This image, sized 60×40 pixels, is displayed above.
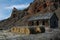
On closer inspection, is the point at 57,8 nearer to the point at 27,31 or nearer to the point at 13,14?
the point at 13,14

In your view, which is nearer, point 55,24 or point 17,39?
point 17,39

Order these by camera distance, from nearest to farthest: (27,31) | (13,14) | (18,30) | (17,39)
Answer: (17,39)
(27,31)
(18,30)
(13,14)

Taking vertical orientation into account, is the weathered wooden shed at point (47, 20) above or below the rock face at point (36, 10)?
below

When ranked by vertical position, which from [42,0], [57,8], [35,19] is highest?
[42,0]

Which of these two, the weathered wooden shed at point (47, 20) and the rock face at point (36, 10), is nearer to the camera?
the weathered wooden shed at point (47, 20)

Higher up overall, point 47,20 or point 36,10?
point 36,10

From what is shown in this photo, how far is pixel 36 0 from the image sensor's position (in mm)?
118250

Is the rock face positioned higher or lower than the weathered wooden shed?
higher

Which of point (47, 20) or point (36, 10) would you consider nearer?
point (47, 20)

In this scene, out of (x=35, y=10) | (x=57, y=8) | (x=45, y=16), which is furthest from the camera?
(x=35, y=10)

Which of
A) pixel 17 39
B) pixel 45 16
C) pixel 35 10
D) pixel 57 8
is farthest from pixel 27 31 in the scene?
pixel 35 10

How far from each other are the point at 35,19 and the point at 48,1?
148ft

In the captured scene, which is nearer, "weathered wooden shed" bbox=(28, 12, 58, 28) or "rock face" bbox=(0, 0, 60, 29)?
"weathered wooden shed" bbox=(28, 12, 58, 28)

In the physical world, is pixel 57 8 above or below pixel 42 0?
below
